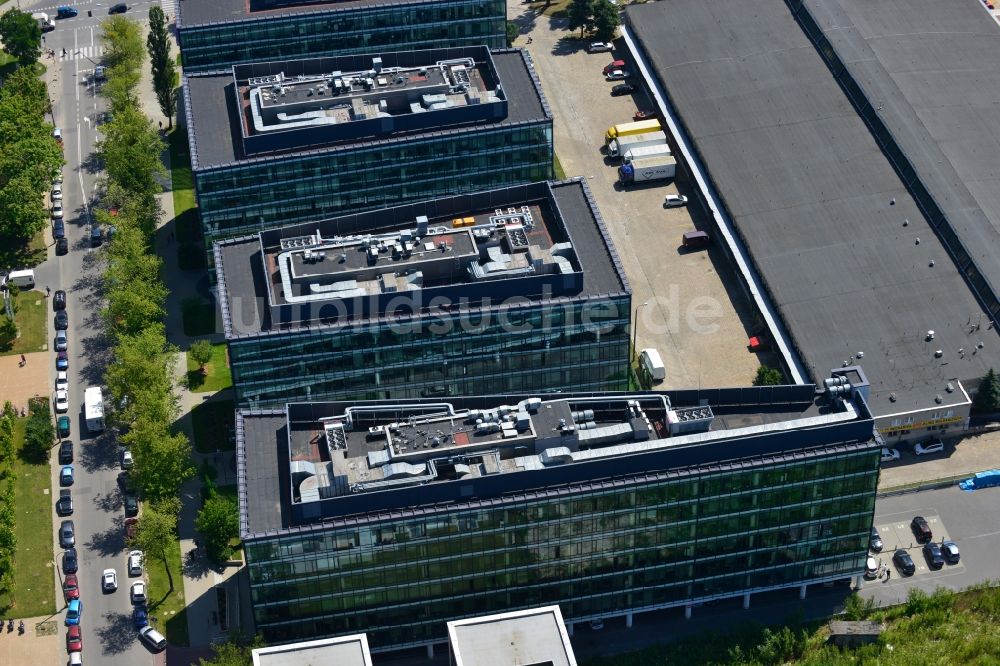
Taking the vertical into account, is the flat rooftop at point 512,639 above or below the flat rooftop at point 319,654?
below

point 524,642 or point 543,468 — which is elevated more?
point 543,468

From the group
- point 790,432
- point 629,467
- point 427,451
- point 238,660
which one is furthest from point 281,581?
point 790,432

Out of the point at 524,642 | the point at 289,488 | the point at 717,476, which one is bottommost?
the point at 524,642

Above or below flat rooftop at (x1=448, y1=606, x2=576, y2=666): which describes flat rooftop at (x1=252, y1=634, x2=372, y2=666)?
above

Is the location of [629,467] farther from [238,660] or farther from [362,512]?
[238,660]
